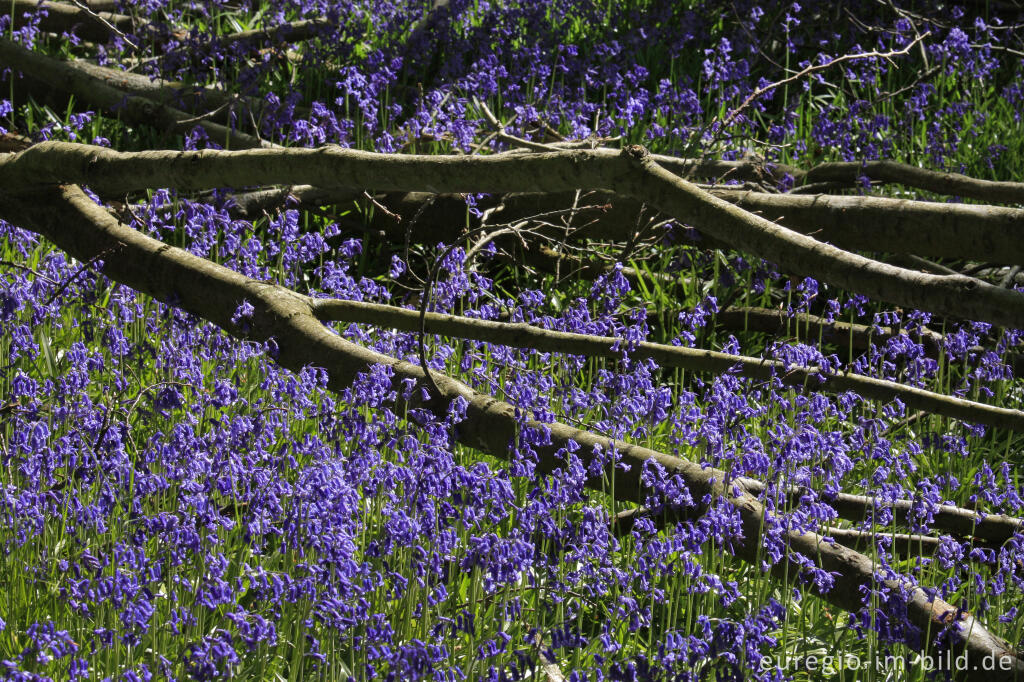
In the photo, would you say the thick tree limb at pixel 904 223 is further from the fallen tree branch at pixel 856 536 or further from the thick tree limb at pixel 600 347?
the fallen tree branch at pixel 856 536

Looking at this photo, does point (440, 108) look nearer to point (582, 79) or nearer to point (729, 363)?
point (582, 79)

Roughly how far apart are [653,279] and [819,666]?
2505mm

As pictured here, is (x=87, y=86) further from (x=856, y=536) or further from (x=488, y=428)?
(x=856, y=536)

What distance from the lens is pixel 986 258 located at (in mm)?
2396

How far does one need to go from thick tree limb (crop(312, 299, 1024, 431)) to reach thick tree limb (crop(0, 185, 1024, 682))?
14 centimetres

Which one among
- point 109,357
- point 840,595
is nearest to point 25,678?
point 840,595

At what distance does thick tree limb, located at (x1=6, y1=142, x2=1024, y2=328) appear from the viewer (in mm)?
2166

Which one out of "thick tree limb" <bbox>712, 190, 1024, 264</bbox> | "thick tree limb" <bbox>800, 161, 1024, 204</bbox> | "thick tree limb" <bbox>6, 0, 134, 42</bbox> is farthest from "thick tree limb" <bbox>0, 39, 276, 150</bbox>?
"thick tree limb" <bbox>712, 190, 1024, 264</bbox>

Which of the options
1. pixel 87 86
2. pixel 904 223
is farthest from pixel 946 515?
pixel 87 86

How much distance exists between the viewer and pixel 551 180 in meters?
2.68

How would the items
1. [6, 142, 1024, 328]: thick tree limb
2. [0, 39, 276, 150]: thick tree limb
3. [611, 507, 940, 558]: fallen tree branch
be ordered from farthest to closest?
[0, 39, 276, 150]: thick tree limb < [611, 507, 940, 558]: fallen tree branch < [6, 142, 1024, 328]: thick tree limb

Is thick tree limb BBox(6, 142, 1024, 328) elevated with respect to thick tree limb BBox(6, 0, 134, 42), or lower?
lower

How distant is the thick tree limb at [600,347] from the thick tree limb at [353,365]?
0.45 feet

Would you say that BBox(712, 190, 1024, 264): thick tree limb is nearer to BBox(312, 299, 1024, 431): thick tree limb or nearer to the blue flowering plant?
the blue flowering plant
